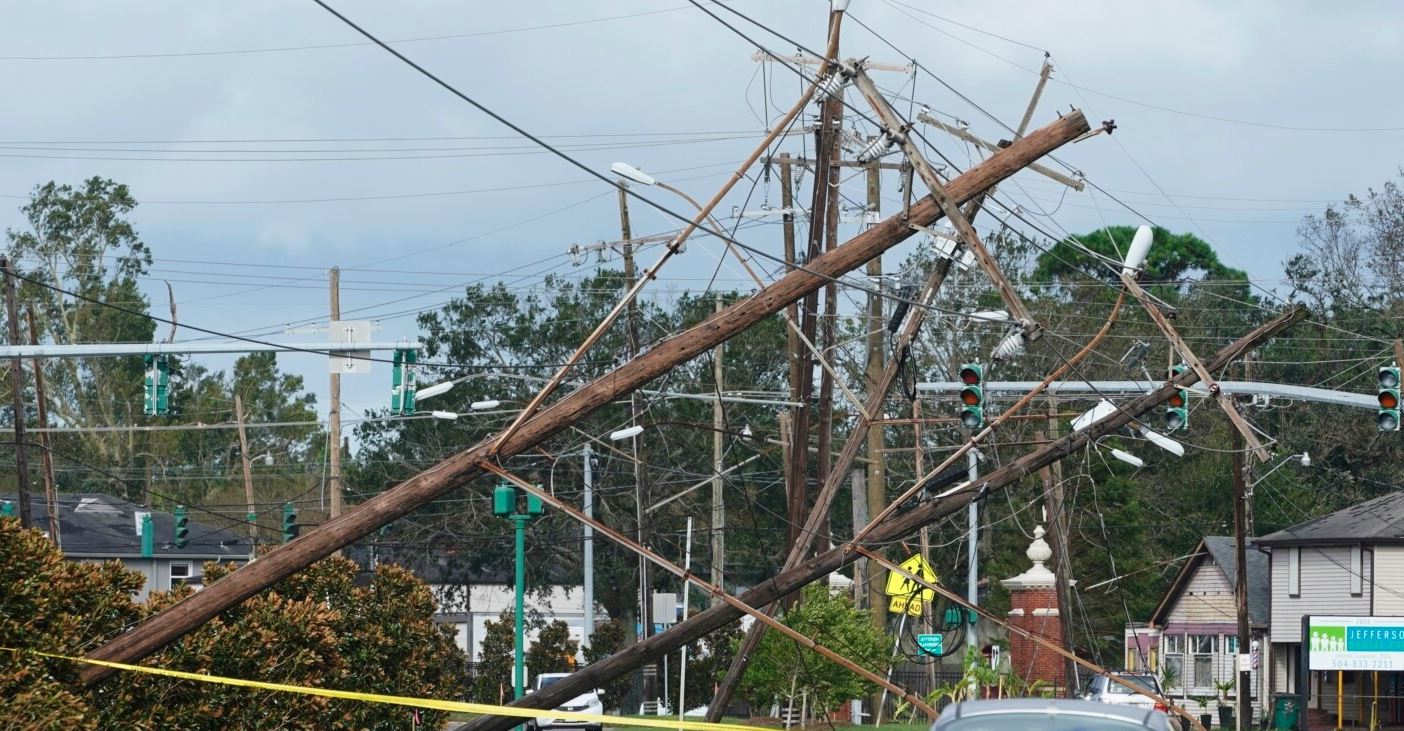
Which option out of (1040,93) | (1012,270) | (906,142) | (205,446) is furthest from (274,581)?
(205,446)

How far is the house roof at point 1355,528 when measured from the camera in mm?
47688

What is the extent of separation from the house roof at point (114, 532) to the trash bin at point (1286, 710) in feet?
113

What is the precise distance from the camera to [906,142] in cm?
1538

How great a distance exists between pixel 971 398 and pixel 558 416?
501cm

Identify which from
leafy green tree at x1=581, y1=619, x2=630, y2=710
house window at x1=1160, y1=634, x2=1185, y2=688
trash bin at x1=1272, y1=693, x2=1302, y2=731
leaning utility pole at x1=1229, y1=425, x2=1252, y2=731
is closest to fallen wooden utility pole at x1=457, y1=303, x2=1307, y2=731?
leaning utility pole at x1=1229, y1=425, x2=1252, y2=731

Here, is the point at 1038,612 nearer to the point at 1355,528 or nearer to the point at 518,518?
the point at 1355,528

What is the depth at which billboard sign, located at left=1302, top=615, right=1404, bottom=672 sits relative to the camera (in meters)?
40.9

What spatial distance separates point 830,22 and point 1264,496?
50.4 meters

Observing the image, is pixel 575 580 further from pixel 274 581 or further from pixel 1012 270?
pixel 274 581

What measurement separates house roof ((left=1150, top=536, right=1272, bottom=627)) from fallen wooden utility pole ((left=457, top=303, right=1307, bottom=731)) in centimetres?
3494

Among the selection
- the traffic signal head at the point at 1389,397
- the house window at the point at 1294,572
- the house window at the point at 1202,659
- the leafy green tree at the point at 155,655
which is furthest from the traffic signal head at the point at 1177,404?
the house window at the point at 1202,659

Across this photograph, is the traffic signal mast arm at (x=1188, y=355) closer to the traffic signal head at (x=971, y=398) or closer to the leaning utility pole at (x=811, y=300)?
the traffic signal head at (x=971, y=398)

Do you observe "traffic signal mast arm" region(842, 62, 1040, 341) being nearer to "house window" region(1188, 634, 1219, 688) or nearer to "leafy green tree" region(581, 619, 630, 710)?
"leafy green tree" region(581, 619, 630, 710)

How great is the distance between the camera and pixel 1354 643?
41125mm
